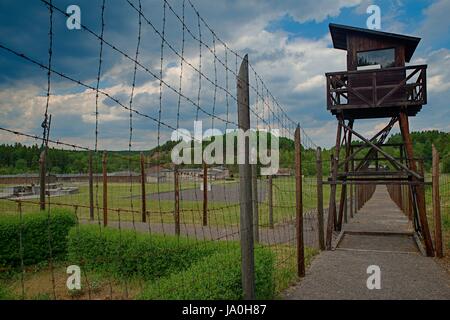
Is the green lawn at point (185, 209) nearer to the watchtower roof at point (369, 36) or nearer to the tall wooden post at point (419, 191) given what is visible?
the tall wooden post at point (419, 191)

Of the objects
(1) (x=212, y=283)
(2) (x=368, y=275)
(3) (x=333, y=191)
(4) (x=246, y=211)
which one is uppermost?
(4) (x=246, y=211)

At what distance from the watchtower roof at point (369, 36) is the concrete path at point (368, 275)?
20.5ft

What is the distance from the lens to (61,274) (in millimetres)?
10008

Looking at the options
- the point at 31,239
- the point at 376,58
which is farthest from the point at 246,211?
the point at 376,58

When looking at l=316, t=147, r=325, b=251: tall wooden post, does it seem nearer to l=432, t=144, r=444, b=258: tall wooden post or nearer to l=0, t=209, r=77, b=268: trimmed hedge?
l=432, t=144, r=444, b=258: tall wooden post

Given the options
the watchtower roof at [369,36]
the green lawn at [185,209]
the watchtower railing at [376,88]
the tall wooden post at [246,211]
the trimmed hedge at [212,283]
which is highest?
the watchtower roof at [369,36]

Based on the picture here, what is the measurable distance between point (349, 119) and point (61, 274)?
10.1 metres

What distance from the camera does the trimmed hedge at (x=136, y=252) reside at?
8.19 m

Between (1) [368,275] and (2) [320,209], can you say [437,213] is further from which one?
(1) [368,275]

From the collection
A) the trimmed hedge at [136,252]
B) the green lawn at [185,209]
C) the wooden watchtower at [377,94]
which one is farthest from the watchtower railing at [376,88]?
the trimmed hedge at [136,252]

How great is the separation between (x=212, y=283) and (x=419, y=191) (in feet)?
28.1

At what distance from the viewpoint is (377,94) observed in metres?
12.3
